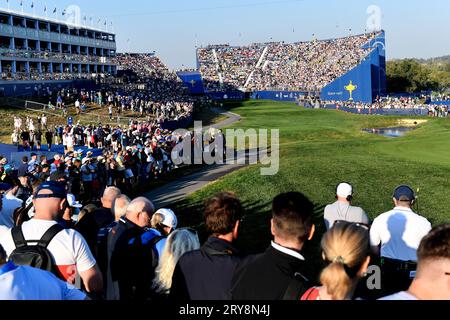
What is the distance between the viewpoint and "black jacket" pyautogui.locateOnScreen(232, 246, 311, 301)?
374cm

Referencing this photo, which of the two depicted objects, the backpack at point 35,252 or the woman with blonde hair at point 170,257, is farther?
the woman with blonde hair at point 170,257

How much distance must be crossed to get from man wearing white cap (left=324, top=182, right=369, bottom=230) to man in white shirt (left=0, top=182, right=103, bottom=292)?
329cm

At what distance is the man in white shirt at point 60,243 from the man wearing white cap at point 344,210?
3.29 meters

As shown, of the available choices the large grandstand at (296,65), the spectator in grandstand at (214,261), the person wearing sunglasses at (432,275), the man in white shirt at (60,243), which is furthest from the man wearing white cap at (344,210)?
the large grandstand at (296,65)

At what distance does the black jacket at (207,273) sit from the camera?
418cm

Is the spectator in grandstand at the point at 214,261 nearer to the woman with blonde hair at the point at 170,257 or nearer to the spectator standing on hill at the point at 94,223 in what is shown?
the woman with blonde hair at the point at 170,257

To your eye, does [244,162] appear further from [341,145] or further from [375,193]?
[375,193]

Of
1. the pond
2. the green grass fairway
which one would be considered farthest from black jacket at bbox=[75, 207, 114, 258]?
the pond

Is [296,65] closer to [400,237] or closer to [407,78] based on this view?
[407,78]

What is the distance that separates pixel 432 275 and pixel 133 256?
10.6ft

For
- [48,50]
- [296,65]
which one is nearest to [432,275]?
[48,50]

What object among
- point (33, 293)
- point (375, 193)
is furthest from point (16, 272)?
point (375, 193)
